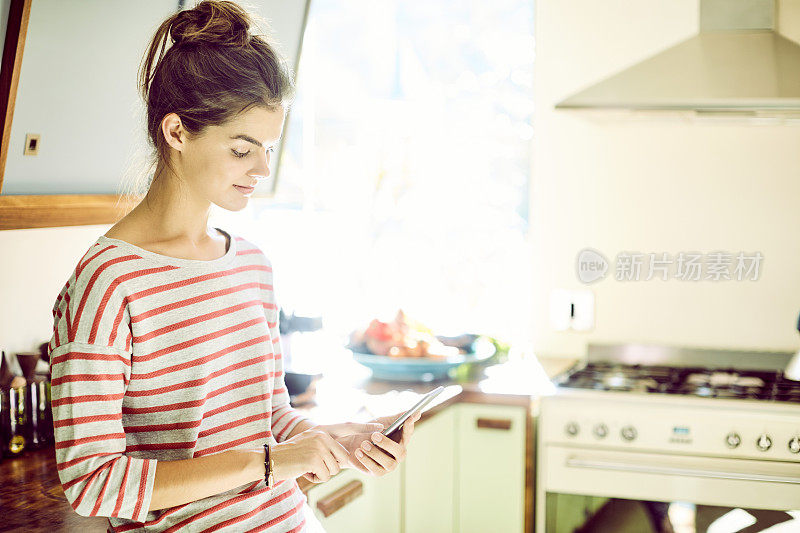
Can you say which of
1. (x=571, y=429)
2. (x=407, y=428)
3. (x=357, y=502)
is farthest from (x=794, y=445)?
(x=407, y=428)

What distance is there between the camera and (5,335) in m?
1.72

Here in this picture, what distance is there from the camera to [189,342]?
109cm

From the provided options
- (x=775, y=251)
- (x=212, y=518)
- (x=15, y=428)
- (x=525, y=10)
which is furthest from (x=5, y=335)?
(x=775, y=251)

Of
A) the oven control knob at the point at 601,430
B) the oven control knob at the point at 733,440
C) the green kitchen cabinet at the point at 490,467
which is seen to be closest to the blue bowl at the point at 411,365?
the green kitchen cabinet at the point at 490,467

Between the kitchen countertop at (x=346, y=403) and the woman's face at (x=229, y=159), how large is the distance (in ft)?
1.41

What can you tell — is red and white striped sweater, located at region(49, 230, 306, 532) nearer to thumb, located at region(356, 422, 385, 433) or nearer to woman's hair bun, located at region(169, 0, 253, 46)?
thumb, located at region(356, 422, 385, 433)

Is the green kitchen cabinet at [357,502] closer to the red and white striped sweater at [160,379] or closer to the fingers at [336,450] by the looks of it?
the red and white striped sweater at [160,379]

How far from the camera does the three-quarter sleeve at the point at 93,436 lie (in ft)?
3.12

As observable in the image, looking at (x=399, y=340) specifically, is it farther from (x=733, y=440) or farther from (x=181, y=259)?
(x=181, y=259)

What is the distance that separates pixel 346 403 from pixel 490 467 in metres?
0.46

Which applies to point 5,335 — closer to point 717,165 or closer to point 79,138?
point 79,138

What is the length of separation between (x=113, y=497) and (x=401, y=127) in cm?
216

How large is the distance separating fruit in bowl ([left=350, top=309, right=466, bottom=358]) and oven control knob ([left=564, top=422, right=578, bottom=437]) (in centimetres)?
39

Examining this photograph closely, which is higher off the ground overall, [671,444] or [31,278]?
[31,278]
